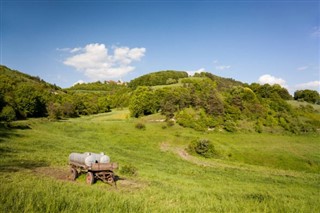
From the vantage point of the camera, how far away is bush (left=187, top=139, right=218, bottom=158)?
163ft

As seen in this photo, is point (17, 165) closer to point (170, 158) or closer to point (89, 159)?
point (89, 159)

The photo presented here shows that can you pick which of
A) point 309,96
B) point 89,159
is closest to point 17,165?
point 89,159

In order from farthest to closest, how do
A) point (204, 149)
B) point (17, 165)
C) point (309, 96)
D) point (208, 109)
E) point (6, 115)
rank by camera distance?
point (309, 96) < point (208, 109) < point (6, 115) < point (204, 149) < point (17, 165)

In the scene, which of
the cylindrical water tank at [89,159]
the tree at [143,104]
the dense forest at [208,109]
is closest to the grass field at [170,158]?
the cylindrical water tank at [89,159]

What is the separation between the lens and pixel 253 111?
83938mm

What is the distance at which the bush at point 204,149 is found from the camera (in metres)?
49.8

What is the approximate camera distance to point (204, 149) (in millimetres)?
49781

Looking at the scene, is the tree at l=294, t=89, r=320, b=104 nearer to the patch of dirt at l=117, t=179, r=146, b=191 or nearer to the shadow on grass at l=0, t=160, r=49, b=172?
the patch of dirt at l=117, t=179, r=146, b=191

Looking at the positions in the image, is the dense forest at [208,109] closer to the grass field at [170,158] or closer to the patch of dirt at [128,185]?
the grass field at [170,158]

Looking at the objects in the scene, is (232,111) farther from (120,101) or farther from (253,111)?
(120,101)

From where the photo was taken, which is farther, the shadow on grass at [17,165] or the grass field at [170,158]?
the grass field at [170,158]

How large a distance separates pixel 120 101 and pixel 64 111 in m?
47.1

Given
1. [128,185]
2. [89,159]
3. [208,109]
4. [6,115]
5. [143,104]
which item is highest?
[143,104]

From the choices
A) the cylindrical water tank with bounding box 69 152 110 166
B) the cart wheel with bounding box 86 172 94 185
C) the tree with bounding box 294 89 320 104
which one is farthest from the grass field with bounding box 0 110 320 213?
the tree with bounding box 294 89 320 104
